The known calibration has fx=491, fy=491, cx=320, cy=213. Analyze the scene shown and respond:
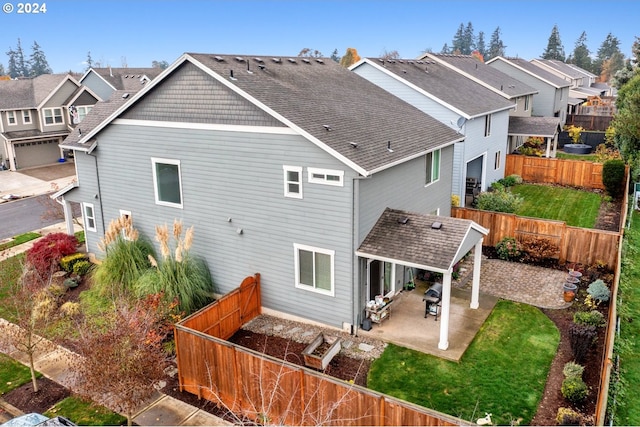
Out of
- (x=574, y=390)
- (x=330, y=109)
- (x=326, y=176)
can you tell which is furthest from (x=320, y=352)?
(x=330, y=109)

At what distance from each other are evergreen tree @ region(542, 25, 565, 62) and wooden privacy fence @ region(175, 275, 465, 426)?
128 metres

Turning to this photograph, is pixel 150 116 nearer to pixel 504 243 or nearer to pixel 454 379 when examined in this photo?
pixel 454 379

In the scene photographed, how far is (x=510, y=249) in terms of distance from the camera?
66.7 feet

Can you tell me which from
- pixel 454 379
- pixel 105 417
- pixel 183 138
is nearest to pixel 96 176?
pixel 183 138

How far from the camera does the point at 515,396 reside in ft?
38.3

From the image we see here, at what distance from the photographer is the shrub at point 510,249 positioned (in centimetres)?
2028

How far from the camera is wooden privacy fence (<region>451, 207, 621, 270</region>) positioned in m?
19.0

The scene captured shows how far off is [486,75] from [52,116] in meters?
36.8

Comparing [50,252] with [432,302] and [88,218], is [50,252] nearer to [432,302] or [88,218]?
[88,218]

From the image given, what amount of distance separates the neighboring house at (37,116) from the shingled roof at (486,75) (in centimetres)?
3176

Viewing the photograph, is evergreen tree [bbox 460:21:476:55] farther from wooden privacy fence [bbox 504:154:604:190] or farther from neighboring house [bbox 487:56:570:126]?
wooden privacy fence [bbox 504:154:604:190]

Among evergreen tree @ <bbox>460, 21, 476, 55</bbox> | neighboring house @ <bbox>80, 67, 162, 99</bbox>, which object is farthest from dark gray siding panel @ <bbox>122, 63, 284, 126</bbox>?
evergreen tree @ <bbox>460, 21, 476, 55</bbox>

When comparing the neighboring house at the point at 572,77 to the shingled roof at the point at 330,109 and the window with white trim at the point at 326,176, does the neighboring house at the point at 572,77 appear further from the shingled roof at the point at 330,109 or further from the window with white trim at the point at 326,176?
the window with white trim at the point at 326,176

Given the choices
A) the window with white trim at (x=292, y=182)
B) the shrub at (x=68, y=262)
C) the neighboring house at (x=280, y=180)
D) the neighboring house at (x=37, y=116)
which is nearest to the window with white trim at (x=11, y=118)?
the neighboring house at (x=37, y=116)
